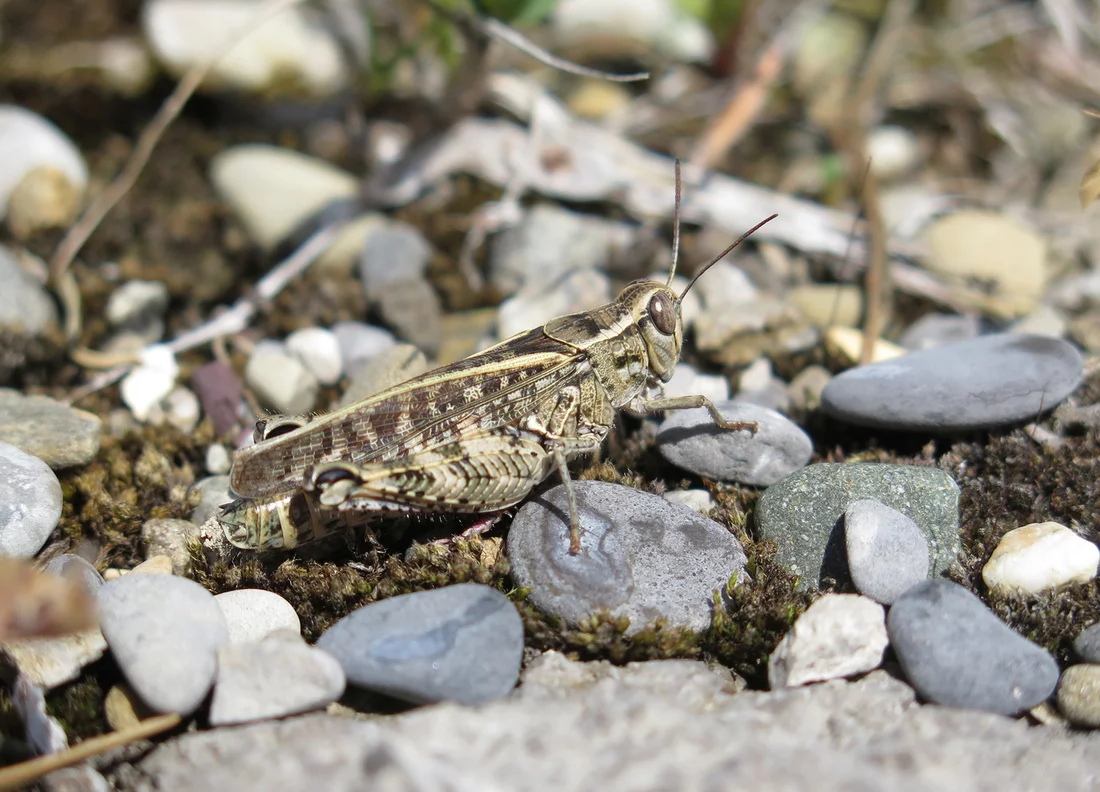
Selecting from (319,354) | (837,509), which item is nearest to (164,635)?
(319,354)

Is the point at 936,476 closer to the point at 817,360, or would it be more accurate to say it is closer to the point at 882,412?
the point at 882,412

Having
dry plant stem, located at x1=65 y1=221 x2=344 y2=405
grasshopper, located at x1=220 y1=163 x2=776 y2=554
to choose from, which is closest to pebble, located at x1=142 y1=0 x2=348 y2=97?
dry plant stem, located at x1=65 y1=221 x2=344 y2=405

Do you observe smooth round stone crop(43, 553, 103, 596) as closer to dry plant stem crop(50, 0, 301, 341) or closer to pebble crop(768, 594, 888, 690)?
dry plant stem crop(50, 0, 301, 341)

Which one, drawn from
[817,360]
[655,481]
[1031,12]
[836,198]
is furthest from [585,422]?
[1031,12]

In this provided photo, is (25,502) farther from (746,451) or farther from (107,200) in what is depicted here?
(746,451)

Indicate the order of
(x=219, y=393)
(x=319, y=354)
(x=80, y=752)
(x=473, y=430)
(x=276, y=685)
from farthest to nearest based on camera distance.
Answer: (x=319, y=354), (x=219, y=393), (x=473, y=430), (x=276, y=685), (x=80, y=752)

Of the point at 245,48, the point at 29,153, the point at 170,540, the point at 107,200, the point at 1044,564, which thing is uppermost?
the point at 245,48

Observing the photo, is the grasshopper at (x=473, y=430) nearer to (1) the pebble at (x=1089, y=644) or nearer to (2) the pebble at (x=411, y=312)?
(2) the pebble at (x=411, y=312)
